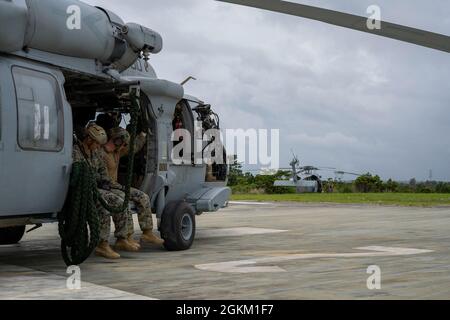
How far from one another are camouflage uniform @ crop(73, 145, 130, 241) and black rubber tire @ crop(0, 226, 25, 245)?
2583 mm

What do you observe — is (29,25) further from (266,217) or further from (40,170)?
(266,217)

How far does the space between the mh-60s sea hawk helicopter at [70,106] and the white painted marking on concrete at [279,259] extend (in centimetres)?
158

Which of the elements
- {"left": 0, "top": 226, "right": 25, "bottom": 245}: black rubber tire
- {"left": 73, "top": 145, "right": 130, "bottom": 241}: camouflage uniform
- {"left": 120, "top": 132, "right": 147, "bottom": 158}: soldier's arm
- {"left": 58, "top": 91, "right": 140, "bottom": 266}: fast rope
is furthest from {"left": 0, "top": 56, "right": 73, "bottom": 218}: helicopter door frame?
{"left": 0, "top": 226, "right": 25, "bottom": 245}: black rubber tire

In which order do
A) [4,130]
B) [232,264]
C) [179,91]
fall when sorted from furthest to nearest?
[179,91] → [232,264] → [4,130]

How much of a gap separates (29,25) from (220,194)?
4.55m

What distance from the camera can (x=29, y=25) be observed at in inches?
265

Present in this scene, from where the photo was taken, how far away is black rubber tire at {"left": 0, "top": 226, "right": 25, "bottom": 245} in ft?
32.7

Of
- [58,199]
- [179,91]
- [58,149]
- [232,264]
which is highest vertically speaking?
[179,91]

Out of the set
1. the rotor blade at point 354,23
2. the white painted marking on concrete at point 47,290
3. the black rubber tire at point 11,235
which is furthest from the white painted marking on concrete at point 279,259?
the black rubber tire at point 11,235

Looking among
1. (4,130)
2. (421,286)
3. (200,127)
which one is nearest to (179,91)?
(200,127)

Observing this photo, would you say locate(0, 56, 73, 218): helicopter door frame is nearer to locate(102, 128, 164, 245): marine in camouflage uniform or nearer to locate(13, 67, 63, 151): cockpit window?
locate(13, 67, 63, 151): cockpit window

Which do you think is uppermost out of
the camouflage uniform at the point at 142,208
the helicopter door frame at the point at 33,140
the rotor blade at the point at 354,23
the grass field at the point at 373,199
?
the rotor blade at the point at 354,23

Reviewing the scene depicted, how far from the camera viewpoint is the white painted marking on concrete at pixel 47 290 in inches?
205
